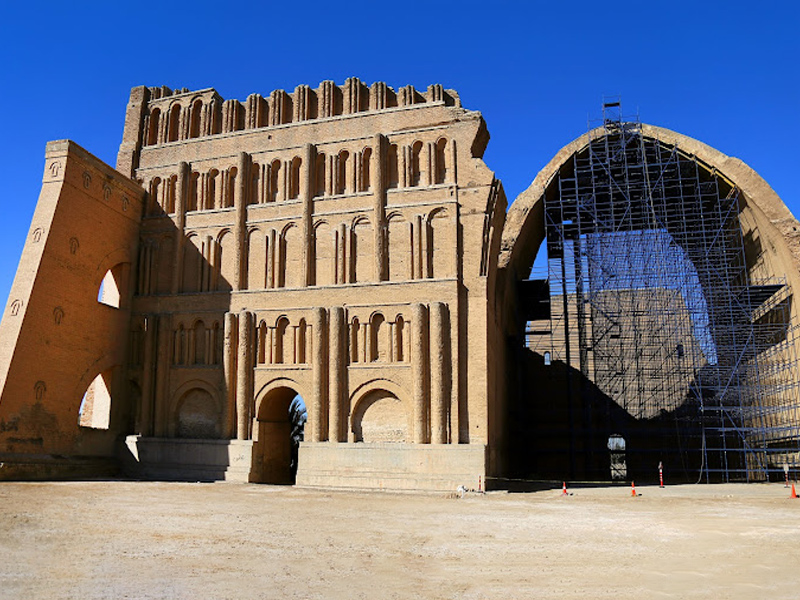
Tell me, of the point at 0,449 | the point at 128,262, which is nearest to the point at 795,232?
the point at 128,262

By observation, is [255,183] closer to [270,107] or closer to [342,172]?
[270,107]

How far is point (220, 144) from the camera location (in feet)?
88.9

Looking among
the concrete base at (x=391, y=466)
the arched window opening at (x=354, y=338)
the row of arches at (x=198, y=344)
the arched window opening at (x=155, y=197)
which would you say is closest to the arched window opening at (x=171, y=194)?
the arched window opening at (x=155, y=197)

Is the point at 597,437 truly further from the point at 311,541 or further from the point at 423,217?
the point at 311,541

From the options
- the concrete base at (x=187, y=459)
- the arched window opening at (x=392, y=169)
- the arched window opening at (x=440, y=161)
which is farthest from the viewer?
the arched window opening at (x=392, y=169)

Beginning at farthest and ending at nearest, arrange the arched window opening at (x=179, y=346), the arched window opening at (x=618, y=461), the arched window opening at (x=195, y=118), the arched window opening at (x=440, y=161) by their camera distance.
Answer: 1. the arched window opening at (x=618, y=461)
2. the arched window opening at (x=195, y=118)
3. the arched window opening at (x=179, y=346)
4. the arched window opening at (x=440, y=161)

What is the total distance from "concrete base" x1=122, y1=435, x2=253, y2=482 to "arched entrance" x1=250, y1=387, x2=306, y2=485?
0.52 m

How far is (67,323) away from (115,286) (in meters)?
4.36

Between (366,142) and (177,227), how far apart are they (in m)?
7.65

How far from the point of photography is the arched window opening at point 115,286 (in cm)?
2673

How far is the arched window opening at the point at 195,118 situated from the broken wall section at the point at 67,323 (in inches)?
116

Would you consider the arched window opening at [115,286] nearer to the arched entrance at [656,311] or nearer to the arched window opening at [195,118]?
the arched window opening at [195,118]

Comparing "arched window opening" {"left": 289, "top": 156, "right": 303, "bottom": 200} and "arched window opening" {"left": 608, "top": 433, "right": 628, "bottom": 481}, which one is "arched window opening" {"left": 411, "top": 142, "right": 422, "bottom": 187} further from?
"arched window opening" {"left": 608, "top": 433, "right": 628, "bottom": 481}

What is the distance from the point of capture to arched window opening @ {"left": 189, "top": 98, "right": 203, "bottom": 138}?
27891 millimetres
